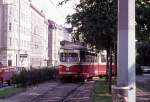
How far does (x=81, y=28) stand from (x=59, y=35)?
5290 inches

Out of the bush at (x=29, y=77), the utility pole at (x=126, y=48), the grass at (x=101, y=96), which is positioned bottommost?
the grass at (x=101, y=96)

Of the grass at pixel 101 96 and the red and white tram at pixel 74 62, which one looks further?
the red and white tram at pixel 74 62

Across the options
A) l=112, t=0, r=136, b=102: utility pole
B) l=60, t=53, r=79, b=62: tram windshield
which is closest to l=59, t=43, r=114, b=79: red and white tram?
l=60, t=53, r=79, b=62: tram windshield

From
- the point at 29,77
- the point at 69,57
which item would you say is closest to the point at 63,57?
the point at 69,57

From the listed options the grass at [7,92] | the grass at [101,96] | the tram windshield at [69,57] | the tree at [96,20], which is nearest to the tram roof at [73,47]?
the tram windshield at [69,57]

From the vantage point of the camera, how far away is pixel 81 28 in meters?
24.8

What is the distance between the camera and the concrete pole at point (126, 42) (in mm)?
9742

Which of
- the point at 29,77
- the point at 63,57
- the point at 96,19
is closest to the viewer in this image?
the point at 96,19

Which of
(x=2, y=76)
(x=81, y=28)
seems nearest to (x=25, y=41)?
(x=2, y=76)

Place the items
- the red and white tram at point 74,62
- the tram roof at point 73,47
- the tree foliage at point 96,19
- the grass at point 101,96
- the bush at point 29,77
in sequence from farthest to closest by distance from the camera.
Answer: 1. the tram roof at point 73,47
2. the red and white tram at point 74,62
3. the bush at point 29,77
4. the grass at point 101,96
5. the tree foliage at point 96,19

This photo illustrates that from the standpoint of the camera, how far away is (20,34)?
106 meters

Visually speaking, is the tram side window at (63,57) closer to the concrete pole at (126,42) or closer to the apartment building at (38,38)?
the concrete pole at (126,42)

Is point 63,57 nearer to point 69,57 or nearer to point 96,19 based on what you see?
point 69,57

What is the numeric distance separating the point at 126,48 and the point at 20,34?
→ 319ft
